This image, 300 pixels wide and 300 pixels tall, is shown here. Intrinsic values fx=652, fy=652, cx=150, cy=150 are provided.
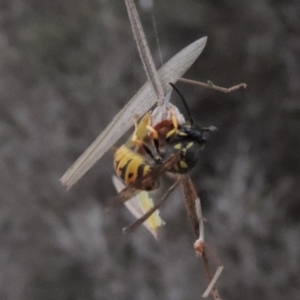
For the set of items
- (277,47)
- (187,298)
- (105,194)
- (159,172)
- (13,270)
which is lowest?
(187,298)

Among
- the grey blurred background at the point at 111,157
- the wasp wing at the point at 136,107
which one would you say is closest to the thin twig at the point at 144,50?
the wasp wing at the point at 136,107

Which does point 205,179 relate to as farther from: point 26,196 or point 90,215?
point 26,196

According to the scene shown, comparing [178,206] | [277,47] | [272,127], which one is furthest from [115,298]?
[277,47]

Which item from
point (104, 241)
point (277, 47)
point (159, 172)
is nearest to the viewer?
point (159, 172)

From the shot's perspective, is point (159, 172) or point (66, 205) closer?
point (159, 172)

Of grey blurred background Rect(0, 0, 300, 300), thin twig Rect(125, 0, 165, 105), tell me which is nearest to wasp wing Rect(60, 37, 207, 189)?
thin twig Rect(125, 0, 165, 105)

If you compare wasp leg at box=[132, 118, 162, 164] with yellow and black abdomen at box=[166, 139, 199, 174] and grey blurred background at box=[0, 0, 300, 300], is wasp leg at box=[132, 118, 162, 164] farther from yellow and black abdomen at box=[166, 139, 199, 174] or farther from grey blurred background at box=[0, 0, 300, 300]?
grey blurred background at box=[0, 0, 300, 300]

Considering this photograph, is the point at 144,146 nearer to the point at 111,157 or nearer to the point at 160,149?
the point at 160,149

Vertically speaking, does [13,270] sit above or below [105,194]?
below

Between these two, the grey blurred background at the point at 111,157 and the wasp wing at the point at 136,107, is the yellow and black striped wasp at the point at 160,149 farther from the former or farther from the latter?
the grey blurred background at the point at 111,157
